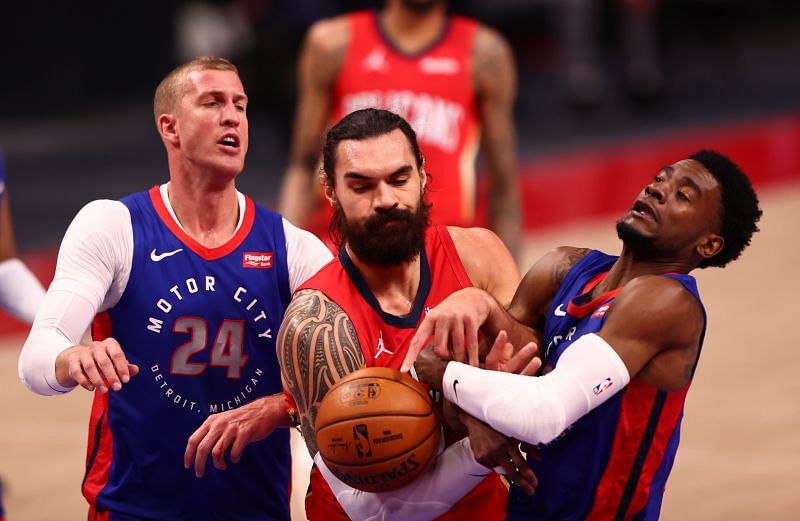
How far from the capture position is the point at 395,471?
411cm

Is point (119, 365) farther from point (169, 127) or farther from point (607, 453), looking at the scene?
point (607, 453)

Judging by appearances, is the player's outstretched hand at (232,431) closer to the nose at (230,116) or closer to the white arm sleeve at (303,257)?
the white arm sleeve at (303,257)

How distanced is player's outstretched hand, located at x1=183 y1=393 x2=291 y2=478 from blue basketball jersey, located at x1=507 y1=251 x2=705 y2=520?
891mm

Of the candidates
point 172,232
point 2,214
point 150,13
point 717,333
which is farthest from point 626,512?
point 150,13

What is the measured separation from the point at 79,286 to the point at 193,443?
65cm

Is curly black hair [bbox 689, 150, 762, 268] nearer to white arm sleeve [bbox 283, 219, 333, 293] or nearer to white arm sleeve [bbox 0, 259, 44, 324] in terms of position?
white arm sleeve [bbox 283, 219, 333, 293]

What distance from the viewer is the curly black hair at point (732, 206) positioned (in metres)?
4.26

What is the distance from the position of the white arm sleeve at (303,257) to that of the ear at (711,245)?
4.40 ft

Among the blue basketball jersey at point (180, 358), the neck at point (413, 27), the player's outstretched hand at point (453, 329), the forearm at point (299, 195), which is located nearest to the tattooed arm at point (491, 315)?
the player's outstretched hand at point (453, 329)

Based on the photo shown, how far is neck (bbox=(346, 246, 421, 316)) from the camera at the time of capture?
4504 mm

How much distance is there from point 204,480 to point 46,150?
48.2 ft

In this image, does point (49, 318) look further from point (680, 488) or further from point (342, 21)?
point (680, 488)

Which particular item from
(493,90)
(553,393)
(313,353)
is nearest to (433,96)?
(493,90)

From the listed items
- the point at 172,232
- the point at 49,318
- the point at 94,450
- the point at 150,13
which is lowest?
the point at 94,450
